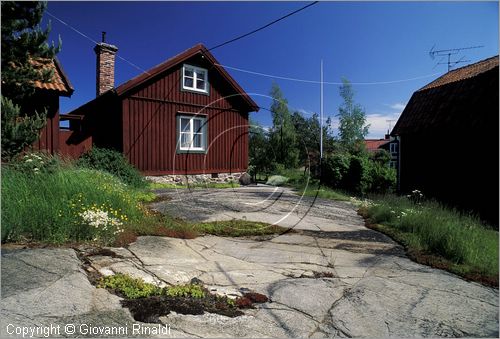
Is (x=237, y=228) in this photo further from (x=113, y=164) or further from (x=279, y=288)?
(x=113, y=164)

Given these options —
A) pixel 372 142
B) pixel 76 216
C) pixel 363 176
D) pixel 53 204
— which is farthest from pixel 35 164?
pixel 363 176

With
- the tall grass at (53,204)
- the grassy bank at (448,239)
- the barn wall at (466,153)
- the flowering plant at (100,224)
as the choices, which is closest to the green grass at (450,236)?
the grassy bank at (448,239)

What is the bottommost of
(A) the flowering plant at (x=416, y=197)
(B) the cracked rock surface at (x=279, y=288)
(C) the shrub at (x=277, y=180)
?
(B) the cracked rock surface at (x=279, y=288)

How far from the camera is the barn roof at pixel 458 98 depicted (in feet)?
8.96

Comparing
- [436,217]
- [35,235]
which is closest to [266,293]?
[436,217]

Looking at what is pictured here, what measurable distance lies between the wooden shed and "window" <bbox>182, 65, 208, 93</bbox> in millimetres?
11703

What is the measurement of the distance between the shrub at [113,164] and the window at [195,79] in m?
4.51

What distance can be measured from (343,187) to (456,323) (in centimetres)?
1075

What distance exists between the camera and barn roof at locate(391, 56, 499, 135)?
2.73 meters

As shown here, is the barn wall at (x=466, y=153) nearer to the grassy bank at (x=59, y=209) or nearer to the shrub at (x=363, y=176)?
the grassy bank at (x=59, y=209)

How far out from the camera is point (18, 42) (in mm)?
5621

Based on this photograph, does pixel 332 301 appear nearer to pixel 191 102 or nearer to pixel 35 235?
pixel 35 235

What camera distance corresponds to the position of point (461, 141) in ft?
10.0

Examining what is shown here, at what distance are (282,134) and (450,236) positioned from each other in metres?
2.51
